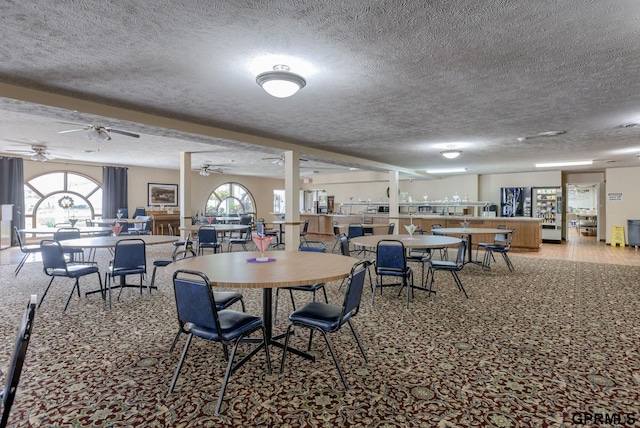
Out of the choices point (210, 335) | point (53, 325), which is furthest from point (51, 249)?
point (210, 335)

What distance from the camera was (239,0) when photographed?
2119mm

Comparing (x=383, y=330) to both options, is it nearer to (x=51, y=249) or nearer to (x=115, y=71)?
(x=115, y=71)

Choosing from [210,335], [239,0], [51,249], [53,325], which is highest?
[239,0]

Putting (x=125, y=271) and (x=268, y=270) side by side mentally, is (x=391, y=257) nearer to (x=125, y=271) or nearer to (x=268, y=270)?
(x=268, y=270)

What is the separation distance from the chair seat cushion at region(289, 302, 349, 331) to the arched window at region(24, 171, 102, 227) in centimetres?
1045

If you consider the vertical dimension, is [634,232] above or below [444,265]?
above

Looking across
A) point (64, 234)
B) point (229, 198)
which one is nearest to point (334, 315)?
point (64, 234)

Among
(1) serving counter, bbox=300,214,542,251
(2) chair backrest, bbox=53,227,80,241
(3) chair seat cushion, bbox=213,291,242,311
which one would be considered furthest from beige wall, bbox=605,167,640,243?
(2) chair backrest, bbox=53,227,80,241

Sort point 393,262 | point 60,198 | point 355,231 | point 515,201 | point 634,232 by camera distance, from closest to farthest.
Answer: point 393,262, point 355,231, point 634,232, point 60,198, point 515,201

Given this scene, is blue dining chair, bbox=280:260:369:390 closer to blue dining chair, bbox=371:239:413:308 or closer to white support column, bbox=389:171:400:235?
blue dining chair, bbox=371:239:413:308

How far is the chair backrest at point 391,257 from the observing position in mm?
4078

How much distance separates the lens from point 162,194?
1294 cm

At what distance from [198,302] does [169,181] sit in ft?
40.4

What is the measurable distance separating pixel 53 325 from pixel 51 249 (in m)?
1.00
